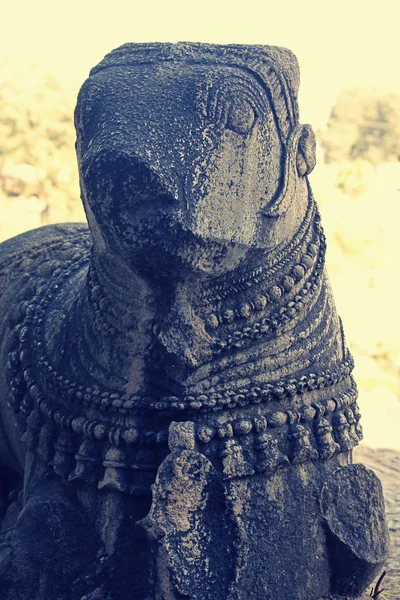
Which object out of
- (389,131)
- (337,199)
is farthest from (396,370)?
(389,131)

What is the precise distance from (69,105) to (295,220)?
791cm

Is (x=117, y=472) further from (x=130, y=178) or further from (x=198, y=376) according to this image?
(x=130, y=178)

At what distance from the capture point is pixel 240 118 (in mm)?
2494

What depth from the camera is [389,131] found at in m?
10.8

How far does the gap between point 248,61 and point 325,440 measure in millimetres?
1167

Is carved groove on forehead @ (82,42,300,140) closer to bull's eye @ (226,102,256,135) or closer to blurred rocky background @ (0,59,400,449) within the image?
bull's eye @ (226,102,256,135)

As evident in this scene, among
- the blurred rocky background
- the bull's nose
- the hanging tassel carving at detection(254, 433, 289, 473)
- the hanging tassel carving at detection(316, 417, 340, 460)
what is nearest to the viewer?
the bull's nose

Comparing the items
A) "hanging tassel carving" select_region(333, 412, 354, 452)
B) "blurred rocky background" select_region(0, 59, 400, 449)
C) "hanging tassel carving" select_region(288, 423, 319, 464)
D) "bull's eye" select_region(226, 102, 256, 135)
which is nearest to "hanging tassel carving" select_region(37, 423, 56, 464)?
"hanging tassel carving" select_region(288, 423, 319, 464)

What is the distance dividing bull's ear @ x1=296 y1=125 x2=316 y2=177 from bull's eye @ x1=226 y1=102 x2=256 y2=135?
278mm

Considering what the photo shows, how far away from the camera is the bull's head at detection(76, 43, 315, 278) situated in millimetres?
2395

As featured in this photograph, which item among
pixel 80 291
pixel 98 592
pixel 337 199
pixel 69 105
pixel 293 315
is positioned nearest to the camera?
pixel 98 592

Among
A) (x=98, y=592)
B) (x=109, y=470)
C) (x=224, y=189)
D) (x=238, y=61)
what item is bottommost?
(x=98, y=592)

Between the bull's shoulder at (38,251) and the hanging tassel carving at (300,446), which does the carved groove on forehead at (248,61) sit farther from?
the bull's shoulder at (38,251)

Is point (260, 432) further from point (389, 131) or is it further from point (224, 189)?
point (389, 131)
